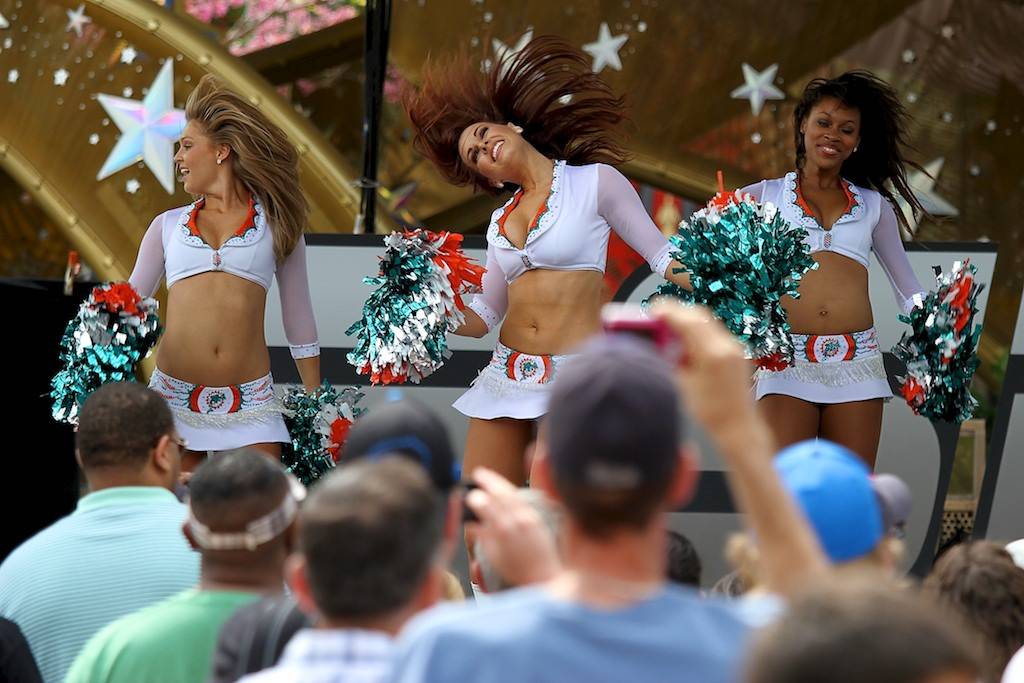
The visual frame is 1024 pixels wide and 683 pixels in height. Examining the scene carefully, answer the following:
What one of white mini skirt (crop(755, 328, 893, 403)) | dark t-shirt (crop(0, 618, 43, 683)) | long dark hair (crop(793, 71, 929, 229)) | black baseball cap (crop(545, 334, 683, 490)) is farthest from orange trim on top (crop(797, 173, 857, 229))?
black baseball cap (crop(545, 334, 683, 490))

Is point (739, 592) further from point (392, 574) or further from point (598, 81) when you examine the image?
point (598, 81)

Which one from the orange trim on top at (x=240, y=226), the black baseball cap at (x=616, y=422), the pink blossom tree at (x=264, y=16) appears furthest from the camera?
the pink blossom tree at (x=264, y=16)

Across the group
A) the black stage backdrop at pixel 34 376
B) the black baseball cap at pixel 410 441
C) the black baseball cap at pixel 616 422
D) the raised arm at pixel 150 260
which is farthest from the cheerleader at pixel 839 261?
the black baseball cap at pixel 616 422

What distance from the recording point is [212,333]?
15.9 ft

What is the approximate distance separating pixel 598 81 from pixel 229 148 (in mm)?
1199

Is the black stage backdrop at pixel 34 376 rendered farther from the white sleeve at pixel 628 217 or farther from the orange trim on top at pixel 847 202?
the orange trim on top at pixel 847 202

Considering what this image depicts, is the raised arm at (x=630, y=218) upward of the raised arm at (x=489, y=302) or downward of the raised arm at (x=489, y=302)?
upward

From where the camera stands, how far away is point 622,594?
5.47 feet

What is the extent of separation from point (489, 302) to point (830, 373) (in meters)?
1.10

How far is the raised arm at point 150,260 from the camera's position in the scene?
5027 mm

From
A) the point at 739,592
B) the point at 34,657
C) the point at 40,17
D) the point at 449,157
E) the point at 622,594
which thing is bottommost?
the point at 34,657

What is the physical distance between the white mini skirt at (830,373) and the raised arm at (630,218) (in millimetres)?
528

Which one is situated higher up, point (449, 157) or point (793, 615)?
point (449, 157)

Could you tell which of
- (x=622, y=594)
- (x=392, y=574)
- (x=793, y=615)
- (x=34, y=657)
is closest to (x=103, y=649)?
(x=34, y=657)
